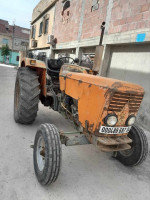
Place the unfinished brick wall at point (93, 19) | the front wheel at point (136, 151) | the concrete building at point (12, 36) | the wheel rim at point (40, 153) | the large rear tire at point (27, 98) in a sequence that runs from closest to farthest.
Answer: the wheel rim at point (40, 153) → the front wheel at point (136, 151) → the large rear tire at point (27, 98) → the unfinished brick wall at point (93, 19) → the concrete building at point (12, 36)

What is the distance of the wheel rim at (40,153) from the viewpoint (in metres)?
1.98

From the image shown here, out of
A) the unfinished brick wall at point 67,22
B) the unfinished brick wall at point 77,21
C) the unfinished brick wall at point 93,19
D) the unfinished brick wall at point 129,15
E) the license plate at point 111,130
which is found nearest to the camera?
the license plate at point 111,130

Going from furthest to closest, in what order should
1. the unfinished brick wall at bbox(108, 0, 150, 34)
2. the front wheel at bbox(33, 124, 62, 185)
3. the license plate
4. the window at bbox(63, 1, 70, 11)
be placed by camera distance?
the window at bbox(63, 1, 70, 11) < the unfinished brick wall at bbox(108, 0, 150, 34) < the license plate < the front wheel at bbox(33, 124, 62, 185)

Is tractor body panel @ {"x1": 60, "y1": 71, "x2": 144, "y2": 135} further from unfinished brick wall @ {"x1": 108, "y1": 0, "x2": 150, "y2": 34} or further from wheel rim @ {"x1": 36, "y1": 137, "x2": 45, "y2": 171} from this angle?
unfinished brick wall @ {"x1": 108, "y1": 0, "x2": 150, "y2": 34}

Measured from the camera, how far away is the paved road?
70.4 inches

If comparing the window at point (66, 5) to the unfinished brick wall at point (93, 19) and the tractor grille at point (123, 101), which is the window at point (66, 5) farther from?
the tractor grille at point (123, 101)

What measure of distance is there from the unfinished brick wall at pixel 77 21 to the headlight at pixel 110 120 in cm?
512

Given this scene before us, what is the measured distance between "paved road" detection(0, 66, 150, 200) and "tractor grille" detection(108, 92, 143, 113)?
0.96 m

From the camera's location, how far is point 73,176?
2.09m

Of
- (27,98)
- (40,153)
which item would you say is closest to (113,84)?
(40,153)

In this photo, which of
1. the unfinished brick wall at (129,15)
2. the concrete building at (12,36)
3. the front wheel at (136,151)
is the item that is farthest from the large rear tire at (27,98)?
the concrete building at (12,36)

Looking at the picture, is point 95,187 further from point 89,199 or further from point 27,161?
point 27,161

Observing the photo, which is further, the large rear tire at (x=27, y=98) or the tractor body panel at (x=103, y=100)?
the large rear tire at (x=27, y=98)

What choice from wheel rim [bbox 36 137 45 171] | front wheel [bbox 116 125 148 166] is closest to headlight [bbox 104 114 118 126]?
front wheel [bbox 116 125 148 166]
